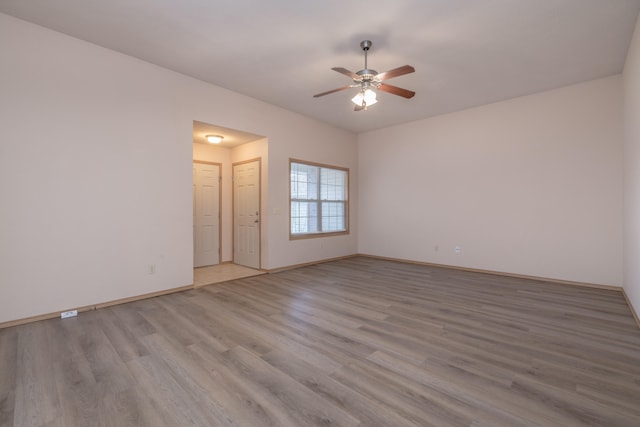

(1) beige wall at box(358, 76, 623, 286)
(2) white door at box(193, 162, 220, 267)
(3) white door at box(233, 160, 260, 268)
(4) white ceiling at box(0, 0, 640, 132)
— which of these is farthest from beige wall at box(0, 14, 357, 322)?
(1) beige wall at box(358, 76, 623, 286)

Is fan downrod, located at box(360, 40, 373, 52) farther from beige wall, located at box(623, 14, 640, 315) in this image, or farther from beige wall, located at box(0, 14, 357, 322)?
beige wall, located at box(623, 14, 640, 315)

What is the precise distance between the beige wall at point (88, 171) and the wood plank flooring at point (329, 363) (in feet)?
1.29

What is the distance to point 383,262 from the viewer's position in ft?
20.4

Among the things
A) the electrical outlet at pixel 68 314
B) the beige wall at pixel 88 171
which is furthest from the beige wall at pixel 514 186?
the electrical outlet at pixel 68 314

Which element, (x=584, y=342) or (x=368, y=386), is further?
(x=584, y=342)

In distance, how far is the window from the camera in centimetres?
577

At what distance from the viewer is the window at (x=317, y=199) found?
227 inches

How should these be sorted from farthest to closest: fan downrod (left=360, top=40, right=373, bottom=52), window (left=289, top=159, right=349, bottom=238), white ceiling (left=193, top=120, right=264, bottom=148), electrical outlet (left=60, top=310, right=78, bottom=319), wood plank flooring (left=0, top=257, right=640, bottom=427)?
window (left=289, top=159, right=349, bottom=238) → white ceiling (left=193, top=120, right=264, bottom=148) → fan downrod (left=360, top=40, right=373, bottom=52) → electrical outlet (left=60, top=310, right=78, bottom=319) → wood plank flooring (left=0, top=257, right=640, bottom=427)

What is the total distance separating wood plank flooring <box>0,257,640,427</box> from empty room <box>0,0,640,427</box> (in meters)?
0.02

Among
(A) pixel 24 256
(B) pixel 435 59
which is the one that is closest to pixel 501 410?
(B) pixel 435 59

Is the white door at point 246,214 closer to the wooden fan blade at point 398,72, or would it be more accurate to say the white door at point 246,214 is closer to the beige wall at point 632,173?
the wooden fan blade at point 398,72

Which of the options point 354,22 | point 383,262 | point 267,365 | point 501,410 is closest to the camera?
point 501,410

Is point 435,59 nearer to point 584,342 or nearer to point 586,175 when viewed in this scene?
point 586,175

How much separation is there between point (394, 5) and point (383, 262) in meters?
4.69
